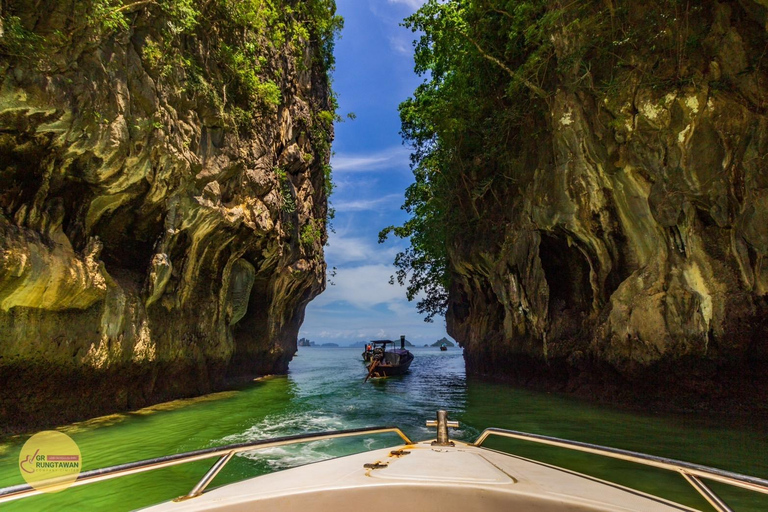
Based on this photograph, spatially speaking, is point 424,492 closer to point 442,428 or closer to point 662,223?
point 442,428

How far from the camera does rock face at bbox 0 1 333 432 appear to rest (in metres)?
5.60

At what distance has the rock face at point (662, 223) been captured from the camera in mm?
6668

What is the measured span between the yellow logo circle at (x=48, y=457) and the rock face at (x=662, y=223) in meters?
11.1

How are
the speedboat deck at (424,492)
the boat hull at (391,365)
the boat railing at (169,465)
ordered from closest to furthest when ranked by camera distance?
1. the boat railing at (169,465)
2. the speedboat deck at (424,492)
3. the boat hull at (391,365)

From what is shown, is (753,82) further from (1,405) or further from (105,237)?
(1,405)

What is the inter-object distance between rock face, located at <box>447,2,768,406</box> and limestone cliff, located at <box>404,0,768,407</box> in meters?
0.03

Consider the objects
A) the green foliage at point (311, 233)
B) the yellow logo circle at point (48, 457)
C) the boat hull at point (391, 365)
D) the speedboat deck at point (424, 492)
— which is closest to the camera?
the speedboat deck at point (424, 492)

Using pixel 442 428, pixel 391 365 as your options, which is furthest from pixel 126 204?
pixel 391 365

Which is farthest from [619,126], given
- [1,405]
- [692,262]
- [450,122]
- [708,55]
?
[1,405]

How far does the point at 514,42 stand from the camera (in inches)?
403

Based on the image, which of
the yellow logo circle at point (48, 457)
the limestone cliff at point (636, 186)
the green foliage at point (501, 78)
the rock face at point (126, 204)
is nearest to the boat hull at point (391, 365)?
the green foliage at point (501, 78)

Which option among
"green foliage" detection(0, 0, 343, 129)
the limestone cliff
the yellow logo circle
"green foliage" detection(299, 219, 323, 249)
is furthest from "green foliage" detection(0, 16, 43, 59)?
"green foliage" detection(299, 219, 323, 249)

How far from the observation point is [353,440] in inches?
259

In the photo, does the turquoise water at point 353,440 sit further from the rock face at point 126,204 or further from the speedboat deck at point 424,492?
the speedboat deck at point 424,492
